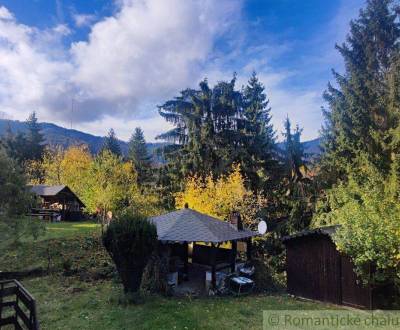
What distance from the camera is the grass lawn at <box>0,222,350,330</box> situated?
34.2ft

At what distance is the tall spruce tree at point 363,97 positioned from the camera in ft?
65.6

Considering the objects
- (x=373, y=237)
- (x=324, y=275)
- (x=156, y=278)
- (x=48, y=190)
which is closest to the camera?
(x=373, y=237)

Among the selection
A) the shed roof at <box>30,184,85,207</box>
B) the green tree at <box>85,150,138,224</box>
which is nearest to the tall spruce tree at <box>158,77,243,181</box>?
the green tree at <box>85,150,138,224</box>

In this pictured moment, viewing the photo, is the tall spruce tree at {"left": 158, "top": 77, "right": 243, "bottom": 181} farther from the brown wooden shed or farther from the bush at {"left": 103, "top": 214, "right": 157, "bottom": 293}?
the bush at {"left": 103, "top": 214, "right": 157, "bottom": 293}

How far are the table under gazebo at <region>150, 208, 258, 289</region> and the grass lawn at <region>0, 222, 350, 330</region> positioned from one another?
2631mm

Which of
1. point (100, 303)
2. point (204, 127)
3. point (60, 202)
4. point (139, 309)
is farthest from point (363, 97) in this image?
point (60, 202)

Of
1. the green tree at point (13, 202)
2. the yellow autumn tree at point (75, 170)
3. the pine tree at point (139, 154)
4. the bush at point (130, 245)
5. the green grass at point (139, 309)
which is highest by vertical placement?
the pine tree at point (139, 154)

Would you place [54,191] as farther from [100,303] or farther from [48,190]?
[100,303]

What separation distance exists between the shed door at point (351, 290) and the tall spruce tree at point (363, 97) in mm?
8335

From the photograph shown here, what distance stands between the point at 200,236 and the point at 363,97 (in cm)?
1417

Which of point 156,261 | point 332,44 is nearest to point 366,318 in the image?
point 156,261

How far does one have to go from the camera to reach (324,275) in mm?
13875

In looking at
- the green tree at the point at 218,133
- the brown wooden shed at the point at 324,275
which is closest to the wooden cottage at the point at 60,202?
the green tree at the point at 218,133

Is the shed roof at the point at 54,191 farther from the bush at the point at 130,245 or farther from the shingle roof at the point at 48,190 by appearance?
the bush at the point at 130,245
